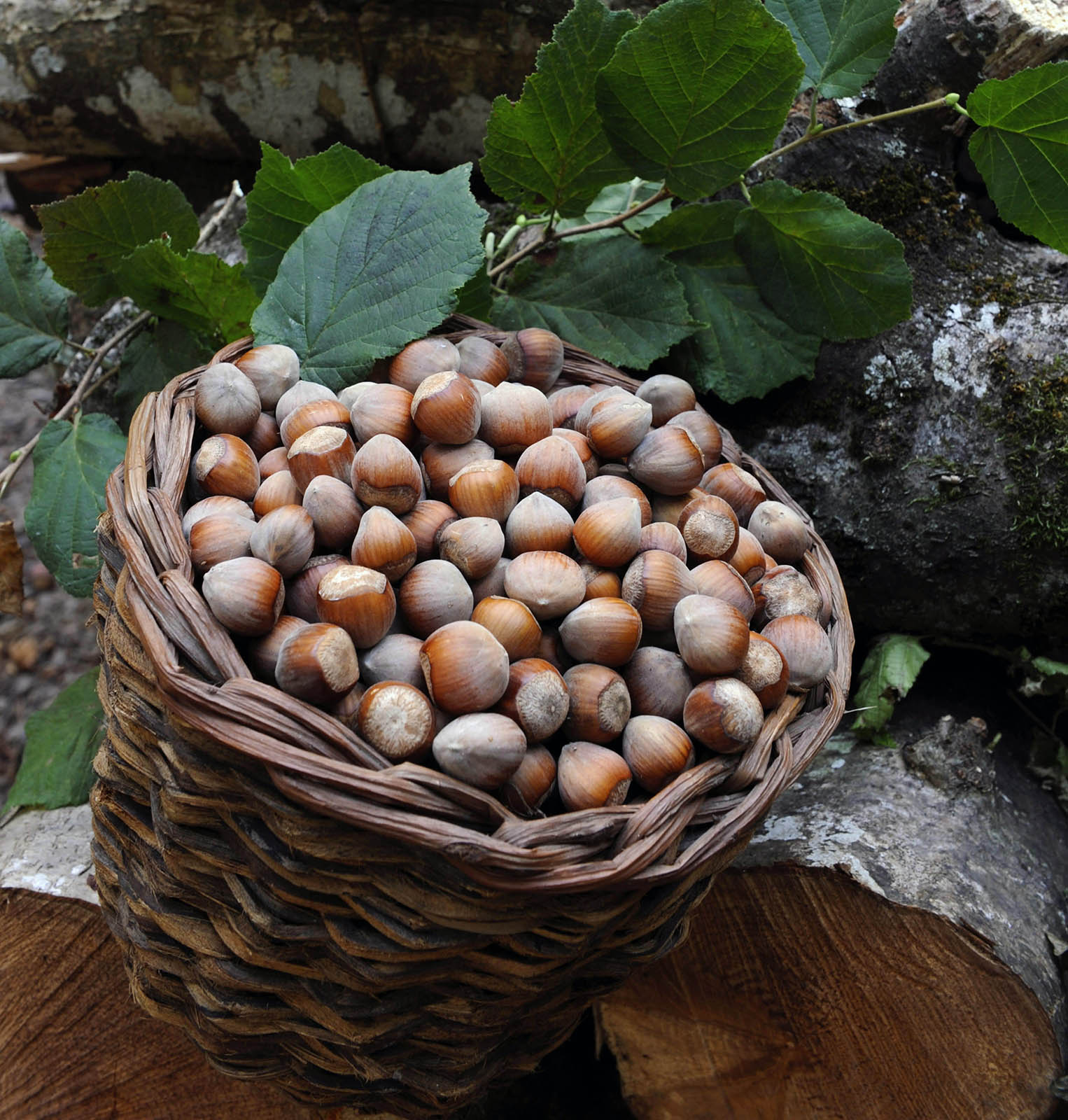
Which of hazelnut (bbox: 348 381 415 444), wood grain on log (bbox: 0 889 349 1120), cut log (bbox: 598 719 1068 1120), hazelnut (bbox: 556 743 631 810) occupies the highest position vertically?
hazelnut (bbox: 348 381 415 444)

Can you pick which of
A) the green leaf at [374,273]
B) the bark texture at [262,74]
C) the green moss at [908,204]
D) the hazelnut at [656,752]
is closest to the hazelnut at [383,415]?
the green leaf at [374,273]

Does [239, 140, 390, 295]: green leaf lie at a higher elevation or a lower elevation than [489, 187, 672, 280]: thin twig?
higher

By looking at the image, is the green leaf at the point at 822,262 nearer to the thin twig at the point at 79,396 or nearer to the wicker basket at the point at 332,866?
the wicker basket at the point at 332,866

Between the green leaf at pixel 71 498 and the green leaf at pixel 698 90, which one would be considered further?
the green leaf at pixel 71 498

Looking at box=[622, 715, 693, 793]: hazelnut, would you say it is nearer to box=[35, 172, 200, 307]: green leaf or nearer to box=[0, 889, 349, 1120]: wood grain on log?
box=[0, 889, 349, 1120]: wood grain on log

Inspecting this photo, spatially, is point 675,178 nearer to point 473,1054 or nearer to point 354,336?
point 354,336

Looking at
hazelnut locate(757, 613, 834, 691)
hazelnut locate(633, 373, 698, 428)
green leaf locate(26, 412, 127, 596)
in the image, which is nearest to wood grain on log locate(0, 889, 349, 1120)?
green leaf locate(26, 412, 127, 596)

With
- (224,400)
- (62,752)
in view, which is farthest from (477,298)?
(62,752)

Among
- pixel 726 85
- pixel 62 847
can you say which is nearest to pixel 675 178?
pixel 726 85

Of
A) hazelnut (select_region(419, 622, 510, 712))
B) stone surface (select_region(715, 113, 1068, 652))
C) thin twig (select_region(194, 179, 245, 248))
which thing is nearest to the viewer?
hazelnut (select_region(419, 622, 510, 712))
